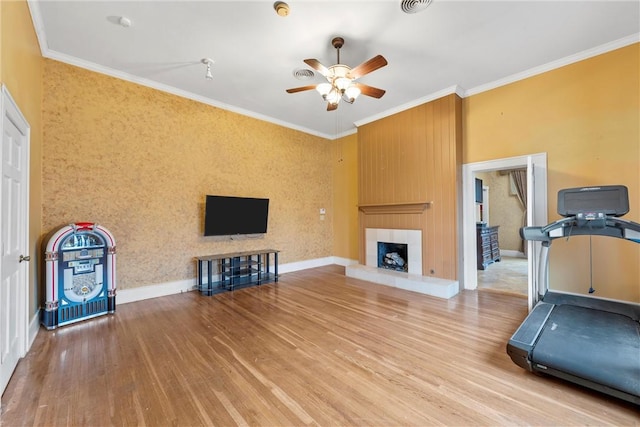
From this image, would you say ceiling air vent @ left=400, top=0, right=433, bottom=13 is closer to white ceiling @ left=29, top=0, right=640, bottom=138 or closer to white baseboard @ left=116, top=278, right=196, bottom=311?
white ceiling @ left=29, top=0, right=640, bottom=138

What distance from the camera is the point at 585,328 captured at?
7.72 feet

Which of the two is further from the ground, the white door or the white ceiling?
the white ceiling

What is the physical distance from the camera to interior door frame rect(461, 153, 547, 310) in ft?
11.2

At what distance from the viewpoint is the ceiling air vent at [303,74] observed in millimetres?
3920

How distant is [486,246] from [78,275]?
7720 mm

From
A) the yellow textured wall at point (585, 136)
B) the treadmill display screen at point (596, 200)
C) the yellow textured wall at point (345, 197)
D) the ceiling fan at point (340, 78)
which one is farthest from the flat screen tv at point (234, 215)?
the treadmill display screen at point (596, 200)

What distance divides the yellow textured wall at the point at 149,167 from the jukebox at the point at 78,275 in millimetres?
469

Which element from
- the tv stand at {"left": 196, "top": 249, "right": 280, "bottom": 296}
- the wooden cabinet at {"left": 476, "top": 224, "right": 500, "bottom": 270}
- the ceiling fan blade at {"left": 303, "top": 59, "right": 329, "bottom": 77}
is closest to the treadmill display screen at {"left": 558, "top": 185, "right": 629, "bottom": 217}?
the ceiling fan blade at {"left": 303, "top": 59, "right": 329, "bottom": 77}

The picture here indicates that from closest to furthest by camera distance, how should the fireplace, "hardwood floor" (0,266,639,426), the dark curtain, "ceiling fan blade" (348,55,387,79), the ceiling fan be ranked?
"hardwood floor" (0,266,639,426) → "ceiling fan blade" (348,55,387,79) → the ceiling fan → the fireplace → the dark curtain

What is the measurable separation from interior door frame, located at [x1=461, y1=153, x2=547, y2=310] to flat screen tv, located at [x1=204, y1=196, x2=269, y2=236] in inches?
148

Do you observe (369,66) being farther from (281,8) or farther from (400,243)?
(400,243)

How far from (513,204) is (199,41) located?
887 centimetres

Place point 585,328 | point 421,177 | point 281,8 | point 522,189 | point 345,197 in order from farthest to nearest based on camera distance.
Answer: point 522,189 < point 345,197 < point 421,177 < point 281,8 < point 585,328

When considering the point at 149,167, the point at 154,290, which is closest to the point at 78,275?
the point at 154,290
